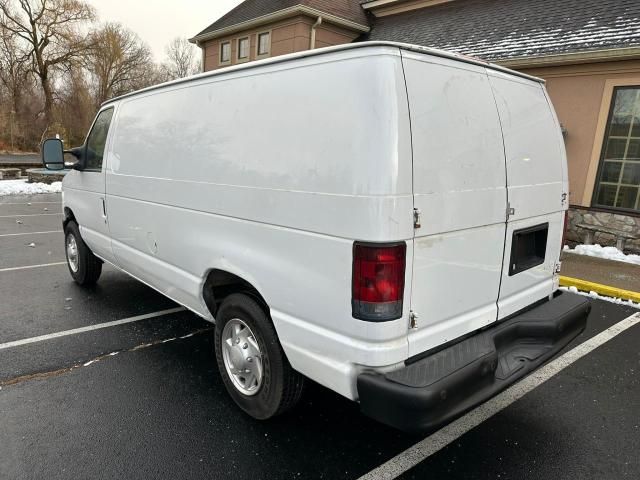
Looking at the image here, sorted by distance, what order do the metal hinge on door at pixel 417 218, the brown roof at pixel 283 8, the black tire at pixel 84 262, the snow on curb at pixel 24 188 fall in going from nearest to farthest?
1. the metal hinge on door at pixel 417 218
2. the black tire at pixel 84 262
3. the snow on curb at pixel 24 188
4. the brown roof at pixel 283 8

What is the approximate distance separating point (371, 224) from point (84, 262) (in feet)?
14.8

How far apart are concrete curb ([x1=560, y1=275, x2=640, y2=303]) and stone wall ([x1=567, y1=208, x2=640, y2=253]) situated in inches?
101

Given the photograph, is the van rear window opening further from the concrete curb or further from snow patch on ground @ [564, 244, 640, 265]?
snow patch on ground @ [564, 244, 640, 265]

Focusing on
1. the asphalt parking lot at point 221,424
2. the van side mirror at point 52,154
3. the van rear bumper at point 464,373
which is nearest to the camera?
the van rear bumper at point 464,373

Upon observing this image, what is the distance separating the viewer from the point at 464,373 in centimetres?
227

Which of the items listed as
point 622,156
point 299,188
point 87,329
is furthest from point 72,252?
point 622,156

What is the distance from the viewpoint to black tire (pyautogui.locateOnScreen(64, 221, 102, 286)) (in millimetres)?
5449

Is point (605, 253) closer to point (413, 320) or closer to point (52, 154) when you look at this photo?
point (413, 320)

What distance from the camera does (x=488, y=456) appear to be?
2717 mm

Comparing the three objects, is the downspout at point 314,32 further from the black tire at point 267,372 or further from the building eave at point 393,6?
the black tire at point 267,372

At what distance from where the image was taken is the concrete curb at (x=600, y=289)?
5.58 meters

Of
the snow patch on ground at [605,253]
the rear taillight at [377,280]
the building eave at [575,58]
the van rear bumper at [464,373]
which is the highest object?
A: the building eave at [575,58]

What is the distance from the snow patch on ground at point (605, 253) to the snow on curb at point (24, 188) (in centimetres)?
1588

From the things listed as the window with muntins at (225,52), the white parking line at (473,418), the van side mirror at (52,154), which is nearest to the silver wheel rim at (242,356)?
the white parking line at (473,418)
